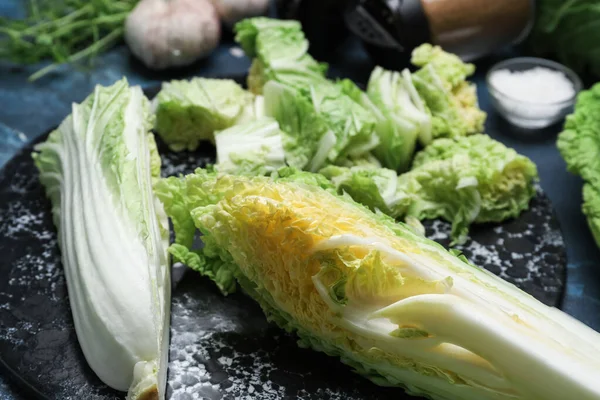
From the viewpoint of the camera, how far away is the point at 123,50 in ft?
11.8

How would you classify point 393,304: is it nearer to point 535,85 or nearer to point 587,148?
point 587,148

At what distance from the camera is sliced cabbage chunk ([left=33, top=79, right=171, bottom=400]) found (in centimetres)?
173

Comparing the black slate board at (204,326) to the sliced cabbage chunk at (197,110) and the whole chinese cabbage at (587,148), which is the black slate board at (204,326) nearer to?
the whole chinese cabbage at (587,148)

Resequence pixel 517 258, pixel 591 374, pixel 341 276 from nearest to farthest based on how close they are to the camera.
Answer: pixel 591 374 < pixel 341 276 < pixel 517 258

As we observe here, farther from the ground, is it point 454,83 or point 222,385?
point 454,83

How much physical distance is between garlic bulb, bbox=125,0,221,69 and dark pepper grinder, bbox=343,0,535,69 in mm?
701

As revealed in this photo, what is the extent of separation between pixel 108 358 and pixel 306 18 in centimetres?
218

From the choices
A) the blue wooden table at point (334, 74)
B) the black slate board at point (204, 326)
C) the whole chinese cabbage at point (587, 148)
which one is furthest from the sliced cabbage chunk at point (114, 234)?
the whole chinese cabbage at point (587, 148)

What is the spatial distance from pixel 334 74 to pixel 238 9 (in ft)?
2.02

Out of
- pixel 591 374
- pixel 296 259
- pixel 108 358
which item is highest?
pixel 296 259

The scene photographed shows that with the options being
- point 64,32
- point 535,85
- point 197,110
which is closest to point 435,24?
point 535,85

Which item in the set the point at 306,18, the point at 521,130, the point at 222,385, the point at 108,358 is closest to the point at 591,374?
the point at 222,385

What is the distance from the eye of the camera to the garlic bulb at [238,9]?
3523mm

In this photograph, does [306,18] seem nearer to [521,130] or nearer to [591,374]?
[521,130]
